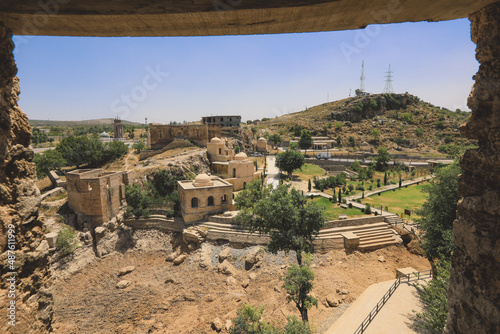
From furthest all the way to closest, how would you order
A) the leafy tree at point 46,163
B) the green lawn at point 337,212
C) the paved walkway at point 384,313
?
the leafy tree at point 46,163
the green lawn at point 337,212
the paved walkway at point 384,313

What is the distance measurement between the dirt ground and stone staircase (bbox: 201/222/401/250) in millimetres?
729

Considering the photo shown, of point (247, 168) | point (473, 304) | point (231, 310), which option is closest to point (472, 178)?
point (473, 304)

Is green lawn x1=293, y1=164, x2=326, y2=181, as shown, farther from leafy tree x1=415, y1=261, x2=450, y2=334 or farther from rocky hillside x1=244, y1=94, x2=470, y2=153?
rocky hillside x1=244, y1=94, x2=470, y2=153

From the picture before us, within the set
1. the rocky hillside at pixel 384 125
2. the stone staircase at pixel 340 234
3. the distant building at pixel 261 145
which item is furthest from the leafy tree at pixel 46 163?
the rocky hillside at pixel 384 125

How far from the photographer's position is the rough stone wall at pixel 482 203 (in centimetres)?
236

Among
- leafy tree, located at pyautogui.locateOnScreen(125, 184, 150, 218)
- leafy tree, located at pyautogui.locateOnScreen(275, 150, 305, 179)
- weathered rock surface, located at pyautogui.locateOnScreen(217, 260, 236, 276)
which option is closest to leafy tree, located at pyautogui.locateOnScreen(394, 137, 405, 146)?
leafy tree, located at pyautogui.locateOnScreen(275, 150, 305, 179)

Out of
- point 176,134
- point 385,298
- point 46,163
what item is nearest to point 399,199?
point 385,298

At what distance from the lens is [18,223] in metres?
2.77

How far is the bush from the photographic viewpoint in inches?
717

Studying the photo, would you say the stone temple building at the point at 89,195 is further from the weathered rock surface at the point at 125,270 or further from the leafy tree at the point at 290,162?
the leafy tree at the point at 290,162

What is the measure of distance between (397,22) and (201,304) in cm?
1699

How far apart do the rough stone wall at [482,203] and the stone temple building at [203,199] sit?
69.4 feet

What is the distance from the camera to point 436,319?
8703 mm

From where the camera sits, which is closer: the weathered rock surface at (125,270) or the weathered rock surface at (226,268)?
the weathered rock surface at (226,268)
